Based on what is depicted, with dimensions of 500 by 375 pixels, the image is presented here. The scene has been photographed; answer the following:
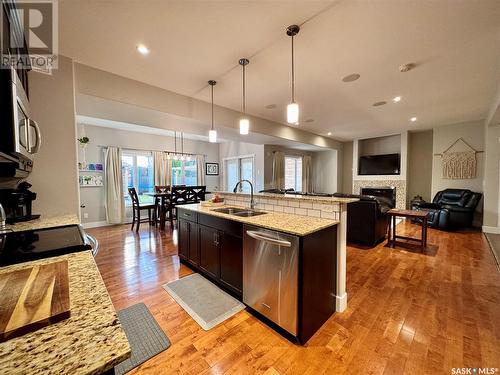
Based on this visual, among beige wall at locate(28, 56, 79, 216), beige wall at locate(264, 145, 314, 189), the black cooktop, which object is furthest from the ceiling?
beige wall at locate(264, 145, 314, 189)

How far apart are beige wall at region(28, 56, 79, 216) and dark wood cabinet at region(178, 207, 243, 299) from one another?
1338 mm

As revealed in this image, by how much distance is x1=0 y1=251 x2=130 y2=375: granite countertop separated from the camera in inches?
17.7

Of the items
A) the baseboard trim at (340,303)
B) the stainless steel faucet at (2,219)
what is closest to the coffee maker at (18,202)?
the stainless steel faucet at (2,219)

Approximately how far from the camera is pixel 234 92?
3367mm

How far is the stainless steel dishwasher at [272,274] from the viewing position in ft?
5.36

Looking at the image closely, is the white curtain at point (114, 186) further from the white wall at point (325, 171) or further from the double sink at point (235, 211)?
the white wall at point (325, 171)

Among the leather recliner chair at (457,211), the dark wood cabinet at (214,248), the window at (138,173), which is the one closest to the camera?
the dark wood cabinet at (214,248)

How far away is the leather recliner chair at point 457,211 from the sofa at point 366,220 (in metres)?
2.05

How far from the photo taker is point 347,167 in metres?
8.12

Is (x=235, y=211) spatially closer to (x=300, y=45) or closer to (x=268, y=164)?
(x=300, y=45)

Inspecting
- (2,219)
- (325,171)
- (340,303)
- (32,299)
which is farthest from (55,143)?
(325,171)

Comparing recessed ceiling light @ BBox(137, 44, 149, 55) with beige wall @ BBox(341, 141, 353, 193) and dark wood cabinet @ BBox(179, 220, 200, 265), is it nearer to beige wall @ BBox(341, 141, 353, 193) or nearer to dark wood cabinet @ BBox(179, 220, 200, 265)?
dark wood cabinet @ BBox(179, 220, 200, 265)

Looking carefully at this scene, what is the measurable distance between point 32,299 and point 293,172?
7757 millimetres

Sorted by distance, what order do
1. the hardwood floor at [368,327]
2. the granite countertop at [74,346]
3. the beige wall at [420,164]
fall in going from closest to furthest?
the granite countertop at [74,346]
the hardwood floor at [368,327]
the beige wall at [420,164]
